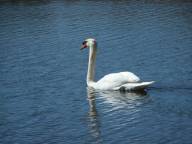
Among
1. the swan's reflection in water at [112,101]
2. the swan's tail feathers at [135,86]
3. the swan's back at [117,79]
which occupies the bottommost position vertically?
the swan's reflection in water at [112,101]

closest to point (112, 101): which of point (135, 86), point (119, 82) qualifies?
point (135, 86)

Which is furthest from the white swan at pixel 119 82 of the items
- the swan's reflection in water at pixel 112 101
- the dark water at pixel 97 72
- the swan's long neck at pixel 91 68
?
the dark water at pixel 97 72

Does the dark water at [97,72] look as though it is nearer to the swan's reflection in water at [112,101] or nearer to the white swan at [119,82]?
the swan's reflection in water at [112,101]

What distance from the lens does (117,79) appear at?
24969mm

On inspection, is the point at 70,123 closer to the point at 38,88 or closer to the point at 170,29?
the point at 38,88

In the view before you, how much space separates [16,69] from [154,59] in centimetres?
521

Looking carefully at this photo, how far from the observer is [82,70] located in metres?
28.1

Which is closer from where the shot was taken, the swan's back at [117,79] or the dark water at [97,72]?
the dark water at [97,72]

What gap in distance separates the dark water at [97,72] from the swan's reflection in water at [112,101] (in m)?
0.03

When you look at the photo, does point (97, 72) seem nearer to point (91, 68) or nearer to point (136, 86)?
point (91, 68)

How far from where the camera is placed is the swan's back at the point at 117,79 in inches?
971

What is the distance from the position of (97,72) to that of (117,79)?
123 inches

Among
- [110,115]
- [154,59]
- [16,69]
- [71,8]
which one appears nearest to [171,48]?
[154,59]

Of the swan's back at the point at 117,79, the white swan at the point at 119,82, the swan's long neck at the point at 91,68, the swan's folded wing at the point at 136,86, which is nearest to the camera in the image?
the swan's folded wing at the point at 136,86
